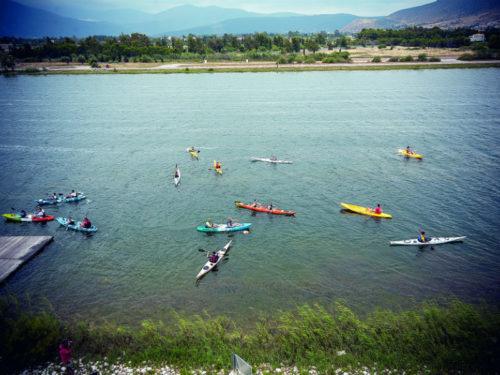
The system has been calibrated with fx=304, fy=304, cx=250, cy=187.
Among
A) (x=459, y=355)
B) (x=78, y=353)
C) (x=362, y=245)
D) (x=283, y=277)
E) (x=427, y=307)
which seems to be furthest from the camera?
(x=362, y=245)

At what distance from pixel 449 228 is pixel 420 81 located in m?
104

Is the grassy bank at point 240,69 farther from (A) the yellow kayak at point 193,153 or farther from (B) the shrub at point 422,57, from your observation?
(A) the yellow kayak at point 193,153

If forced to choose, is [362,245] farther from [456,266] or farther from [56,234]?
[56,234]

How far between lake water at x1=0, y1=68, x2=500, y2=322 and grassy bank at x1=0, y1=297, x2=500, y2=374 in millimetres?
→ 1917

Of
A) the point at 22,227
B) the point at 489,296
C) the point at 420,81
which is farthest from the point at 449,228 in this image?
the point at 420,81

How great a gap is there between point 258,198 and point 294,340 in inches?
846

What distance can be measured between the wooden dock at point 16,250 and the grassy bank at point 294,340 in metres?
5.73

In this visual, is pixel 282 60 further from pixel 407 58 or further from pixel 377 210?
Result: pixel 377 210

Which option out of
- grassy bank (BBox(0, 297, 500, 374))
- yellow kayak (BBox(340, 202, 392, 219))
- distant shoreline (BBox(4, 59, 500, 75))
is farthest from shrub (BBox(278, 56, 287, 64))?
grassy bank (BBox(0, 297, 500, 374))

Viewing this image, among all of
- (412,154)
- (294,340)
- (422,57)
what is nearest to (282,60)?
(422,57)

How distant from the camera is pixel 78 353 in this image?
18797 mm

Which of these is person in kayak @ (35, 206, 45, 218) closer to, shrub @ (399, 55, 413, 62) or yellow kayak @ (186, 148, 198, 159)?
yellow kayak @ (186, 148, 198, 159)

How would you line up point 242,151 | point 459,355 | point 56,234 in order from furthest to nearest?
1. point 242,151
2. point 56,234
3. point 459,355

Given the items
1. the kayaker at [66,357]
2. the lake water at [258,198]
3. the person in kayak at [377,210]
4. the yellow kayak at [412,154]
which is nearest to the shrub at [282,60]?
the lake water at [258,198]
